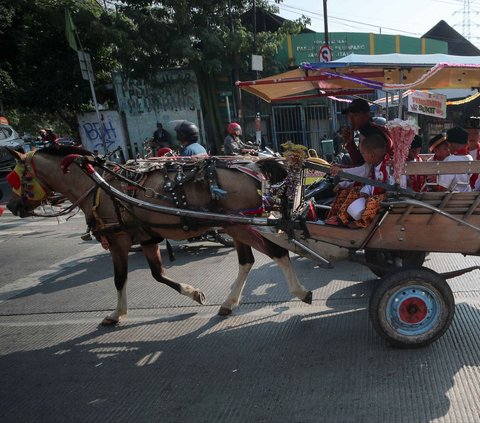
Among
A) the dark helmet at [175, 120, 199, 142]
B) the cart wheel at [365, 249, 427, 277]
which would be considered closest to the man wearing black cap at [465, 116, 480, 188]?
the cart wheel at [365, 249, 427, 277]

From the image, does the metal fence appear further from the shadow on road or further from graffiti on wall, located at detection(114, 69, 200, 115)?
the shadow on road

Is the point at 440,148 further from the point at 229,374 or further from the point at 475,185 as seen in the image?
the point at 229,374

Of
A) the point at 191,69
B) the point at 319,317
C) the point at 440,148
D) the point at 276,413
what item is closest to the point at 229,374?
the point at 276,413

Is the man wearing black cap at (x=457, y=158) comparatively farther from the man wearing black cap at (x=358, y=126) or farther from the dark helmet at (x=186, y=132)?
the dark helmet at (x=186, y=132)

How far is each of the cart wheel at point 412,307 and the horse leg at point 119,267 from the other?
2287mm

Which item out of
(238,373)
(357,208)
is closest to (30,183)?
(238,373)

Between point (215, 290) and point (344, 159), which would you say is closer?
point (215, 290)

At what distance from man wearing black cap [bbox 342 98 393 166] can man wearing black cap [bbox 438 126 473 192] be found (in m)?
0.59

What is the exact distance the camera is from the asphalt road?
265 centimetres

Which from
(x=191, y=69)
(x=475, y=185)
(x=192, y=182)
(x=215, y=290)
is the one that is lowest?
(x=215, y=290)

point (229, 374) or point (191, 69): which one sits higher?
point (191, 69)

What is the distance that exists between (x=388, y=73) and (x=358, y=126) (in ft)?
3.30

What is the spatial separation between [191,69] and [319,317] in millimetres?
12821

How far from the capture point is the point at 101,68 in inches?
633
